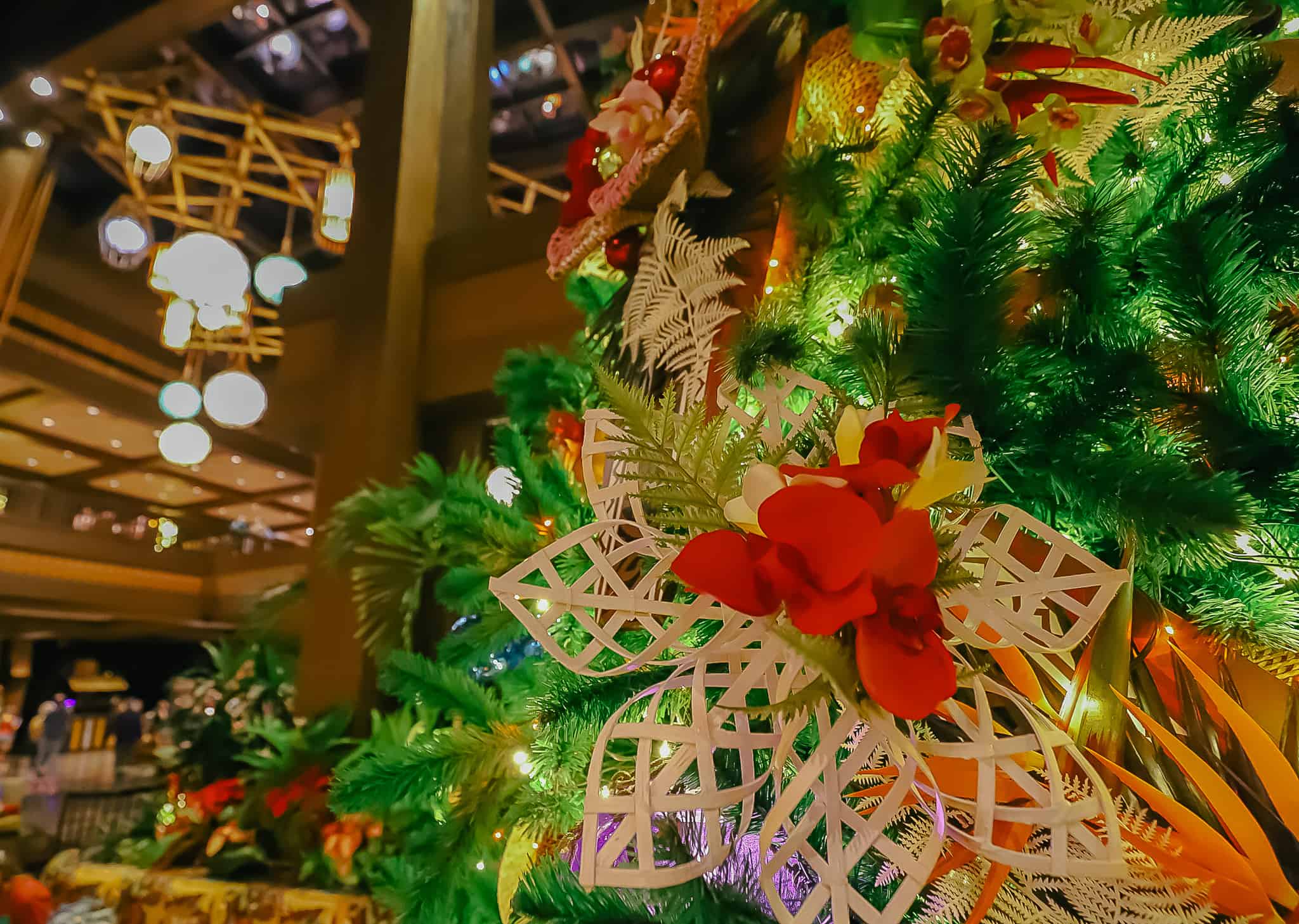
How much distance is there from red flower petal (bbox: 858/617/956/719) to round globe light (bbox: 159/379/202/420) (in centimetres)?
323

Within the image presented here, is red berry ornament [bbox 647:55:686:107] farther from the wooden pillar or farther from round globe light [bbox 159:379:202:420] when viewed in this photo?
round globe light [bbox 159:379:202:420]

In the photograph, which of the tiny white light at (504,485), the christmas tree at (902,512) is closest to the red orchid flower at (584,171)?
the christmas tree at (902,512)

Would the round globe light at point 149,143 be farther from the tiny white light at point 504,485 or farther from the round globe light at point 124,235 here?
the tiny white light at point 504,485

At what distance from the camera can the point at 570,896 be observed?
315 millimetres

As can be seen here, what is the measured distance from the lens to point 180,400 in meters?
2.78

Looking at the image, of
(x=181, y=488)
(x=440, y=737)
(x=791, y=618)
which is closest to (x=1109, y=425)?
(x=791, y=618)

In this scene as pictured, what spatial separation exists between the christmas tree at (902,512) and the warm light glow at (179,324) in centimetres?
256

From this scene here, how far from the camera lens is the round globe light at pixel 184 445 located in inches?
109

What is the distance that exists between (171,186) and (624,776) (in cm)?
477

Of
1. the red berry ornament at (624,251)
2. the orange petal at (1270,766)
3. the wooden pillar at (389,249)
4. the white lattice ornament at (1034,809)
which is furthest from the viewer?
the wooden pillar at (389,249)

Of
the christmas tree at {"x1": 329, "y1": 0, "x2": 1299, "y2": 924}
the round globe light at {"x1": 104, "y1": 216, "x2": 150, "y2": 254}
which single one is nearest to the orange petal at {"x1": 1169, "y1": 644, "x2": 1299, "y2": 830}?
the christmas tree at {"x1": 329, "y1": 0, "x2": 1299, "y2": 924}

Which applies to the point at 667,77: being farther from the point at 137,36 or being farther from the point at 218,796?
the point at 137,36

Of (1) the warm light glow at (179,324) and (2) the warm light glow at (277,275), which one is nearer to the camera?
(2) the warm light glow at (277,275)

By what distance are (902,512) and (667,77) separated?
498 millimetres
